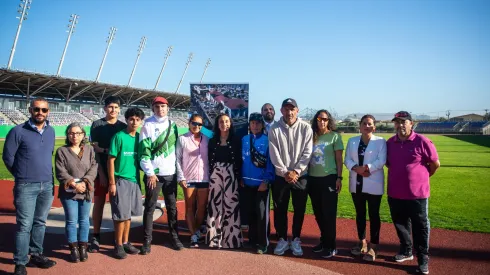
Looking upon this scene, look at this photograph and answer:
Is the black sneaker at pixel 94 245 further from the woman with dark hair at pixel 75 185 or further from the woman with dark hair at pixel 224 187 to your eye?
the woman with dark hair at pixel 224 187

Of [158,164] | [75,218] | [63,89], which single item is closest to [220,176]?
[158,164]

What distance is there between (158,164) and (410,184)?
3.41 metres

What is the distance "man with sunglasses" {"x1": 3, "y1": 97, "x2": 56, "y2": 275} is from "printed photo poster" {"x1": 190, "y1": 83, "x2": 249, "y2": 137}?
101 inches

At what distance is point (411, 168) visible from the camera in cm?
426

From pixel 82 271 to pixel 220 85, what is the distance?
12.2ft

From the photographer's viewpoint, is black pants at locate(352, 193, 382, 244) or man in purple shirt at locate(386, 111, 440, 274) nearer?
man in purple shirt at locate(386, 111, 440, 274)

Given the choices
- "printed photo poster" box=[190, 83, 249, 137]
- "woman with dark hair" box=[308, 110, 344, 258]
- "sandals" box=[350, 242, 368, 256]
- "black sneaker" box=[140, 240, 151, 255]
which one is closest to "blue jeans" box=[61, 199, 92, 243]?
"black sneaker" box=[140, 240, 151, 255]

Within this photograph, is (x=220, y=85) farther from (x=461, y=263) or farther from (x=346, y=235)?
(x=461, y=263)

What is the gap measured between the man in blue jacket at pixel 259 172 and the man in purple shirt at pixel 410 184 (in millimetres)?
1677

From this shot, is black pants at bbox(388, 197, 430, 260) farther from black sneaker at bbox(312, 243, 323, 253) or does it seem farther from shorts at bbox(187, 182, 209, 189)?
shorts at bbox(187, 182, 209, 189)

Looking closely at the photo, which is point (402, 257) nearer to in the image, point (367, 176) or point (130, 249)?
point (367, 176)

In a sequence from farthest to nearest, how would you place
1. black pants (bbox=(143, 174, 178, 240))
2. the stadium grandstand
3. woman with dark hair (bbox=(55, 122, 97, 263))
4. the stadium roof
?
the stadium grandstand
the stadium roof
black pants (bbox=(143, 174, 178, 240))
woman with dark hair (bbox=(55, 122, 97, 263))

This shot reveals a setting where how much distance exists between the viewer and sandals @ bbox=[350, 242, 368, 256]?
4.63 m

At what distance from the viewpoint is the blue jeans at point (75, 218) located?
432 centimetres
